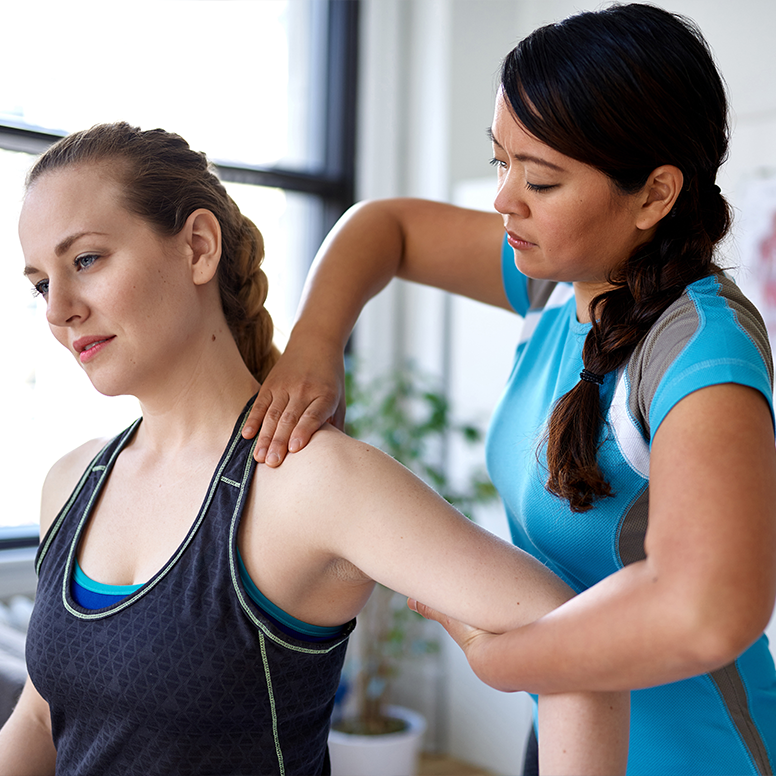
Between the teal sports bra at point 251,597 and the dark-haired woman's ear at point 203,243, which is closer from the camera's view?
the teal sports bra at point 251,597

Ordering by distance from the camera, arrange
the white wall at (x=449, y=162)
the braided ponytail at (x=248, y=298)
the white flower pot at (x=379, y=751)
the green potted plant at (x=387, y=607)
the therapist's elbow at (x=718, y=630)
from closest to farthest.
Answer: the therapist's elbow at (x=718, y=630) → the braided ponytail at (x=248, y=298) → the white flower pot at (x=379, y=751) → the green potted plant at (x=387, y=607) → the white wall at (x=449, y=162)

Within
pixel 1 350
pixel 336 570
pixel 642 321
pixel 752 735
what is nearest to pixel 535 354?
pixel 642 321

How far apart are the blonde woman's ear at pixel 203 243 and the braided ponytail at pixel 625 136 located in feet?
1.54

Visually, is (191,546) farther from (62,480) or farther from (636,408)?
(636,408)

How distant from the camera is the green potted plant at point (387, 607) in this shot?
10.5 feet

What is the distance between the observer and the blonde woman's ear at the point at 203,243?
1197 mm

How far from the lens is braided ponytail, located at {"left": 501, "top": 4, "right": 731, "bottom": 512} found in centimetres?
91

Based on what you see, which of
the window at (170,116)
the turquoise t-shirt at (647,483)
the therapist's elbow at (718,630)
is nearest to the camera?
the therapist's elbow at (718,630)

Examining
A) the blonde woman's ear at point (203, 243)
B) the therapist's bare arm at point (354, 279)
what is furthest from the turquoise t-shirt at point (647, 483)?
the blonde woman's ear at point (203, 243)

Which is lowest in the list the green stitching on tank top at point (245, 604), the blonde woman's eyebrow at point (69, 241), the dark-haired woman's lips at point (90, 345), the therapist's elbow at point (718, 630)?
the green stitching on tank top at point (245, 604)

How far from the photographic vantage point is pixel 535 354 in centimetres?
125

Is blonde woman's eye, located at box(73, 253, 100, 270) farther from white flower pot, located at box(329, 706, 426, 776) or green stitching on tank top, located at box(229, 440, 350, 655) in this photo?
white flower pot, located at box(329, 706, 426, 776)

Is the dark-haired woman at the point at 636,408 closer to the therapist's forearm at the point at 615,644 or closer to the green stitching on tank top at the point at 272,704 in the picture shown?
the therapist's forearm at the point at 615,644

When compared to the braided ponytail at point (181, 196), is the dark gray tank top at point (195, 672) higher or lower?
lower
